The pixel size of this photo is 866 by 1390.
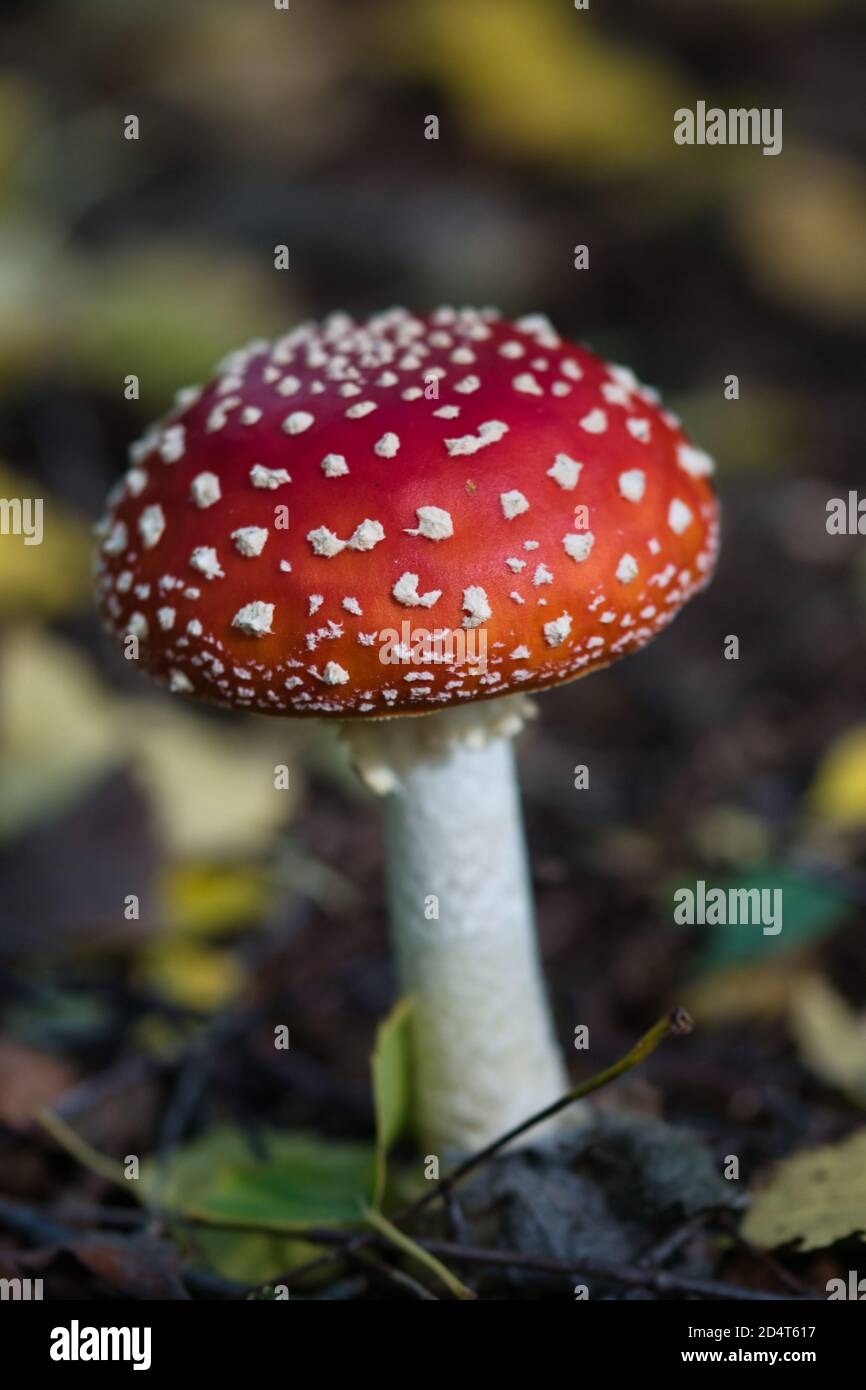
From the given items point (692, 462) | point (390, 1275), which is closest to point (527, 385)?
point (692, 462)

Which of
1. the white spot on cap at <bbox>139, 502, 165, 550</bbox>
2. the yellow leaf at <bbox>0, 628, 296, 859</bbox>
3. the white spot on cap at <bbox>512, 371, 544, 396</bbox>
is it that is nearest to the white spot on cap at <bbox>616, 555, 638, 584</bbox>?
the white spot on cap at <bbox>512, 371, 544, 396</bbox>

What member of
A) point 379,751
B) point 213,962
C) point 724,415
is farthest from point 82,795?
point 724,415

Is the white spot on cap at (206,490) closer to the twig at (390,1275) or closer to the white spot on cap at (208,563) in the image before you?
the white spot on cap at (208,563)

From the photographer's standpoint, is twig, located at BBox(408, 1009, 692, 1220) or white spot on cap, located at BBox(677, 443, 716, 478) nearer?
twig, located at BBox(408, 1009, 692, 1220)

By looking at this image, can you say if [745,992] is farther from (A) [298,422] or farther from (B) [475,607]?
(A) [298,422]

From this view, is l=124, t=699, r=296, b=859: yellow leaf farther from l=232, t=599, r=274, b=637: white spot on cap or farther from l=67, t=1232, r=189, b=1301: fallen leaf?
l=232, t=599, r=274, b=637: white spot on cap
